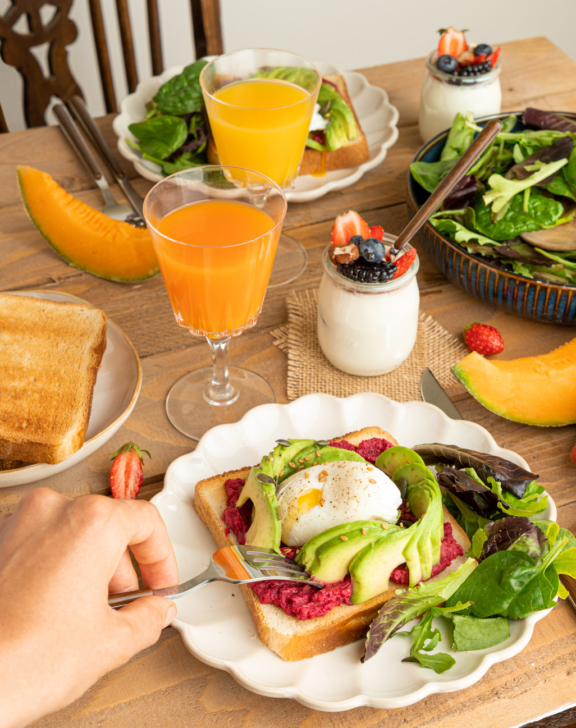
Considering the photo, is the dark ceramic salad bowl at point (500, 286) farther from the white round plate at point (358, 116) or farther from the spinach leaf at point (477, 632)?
the spinach leaf at point (477, 632)

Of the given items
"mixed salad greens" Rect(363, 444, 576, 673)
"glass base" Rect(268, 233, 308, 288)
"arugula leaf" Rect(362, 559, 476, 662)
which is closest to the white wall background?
"glass base" Rect(268, 233, 308, 288)

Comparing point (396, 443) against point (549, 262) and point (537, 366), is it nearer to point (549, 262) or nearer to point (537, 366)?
point (537, 366)

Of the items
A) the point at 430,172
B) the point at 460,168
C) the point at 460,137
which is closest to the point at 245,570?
the point at 460,168

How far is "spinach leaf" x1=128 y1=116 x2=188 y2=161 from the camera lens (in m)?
1.74

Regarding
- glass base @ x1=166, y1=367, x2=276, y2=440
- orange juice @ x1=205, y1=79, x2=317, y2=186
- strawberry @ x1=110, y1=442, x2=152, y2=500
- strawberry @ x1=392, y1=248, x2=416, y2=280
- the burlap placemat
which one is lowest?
glass base @ x1=166, y1=367, x2=276, y2=440

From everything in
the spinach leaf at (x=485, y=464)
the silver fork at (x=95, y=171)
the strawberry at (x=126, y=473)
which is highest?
the silver fork at (x=95, y=171)

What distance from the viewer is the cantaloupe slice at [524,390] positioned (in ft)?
4.10

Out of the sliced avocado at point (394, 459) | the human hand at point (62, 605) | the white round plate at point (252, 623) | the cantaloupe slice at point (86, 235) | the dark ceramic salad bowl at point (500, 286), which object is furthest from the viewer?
the cantaloupe slice at point (86, 235)

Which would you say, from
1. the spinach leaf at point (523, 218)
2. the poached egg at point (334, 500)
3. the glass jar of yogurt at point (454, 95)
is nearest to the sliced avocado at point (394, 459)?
the poached egg at point (334, 500)

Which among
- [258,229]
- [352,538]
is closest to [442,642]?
[352,538]

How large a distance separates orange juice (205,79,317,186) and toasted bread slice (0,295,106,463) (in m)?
0.49

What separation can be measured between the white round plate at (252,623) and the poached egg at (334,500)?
0.15 m

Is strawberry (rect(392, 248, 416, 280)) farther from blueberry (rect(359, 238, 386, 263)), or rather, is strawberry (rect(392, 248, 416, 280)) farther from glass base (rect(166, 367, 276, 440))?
glass base (rect(166, 367, 276, 440))

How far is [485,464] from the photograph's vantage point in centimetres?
104
